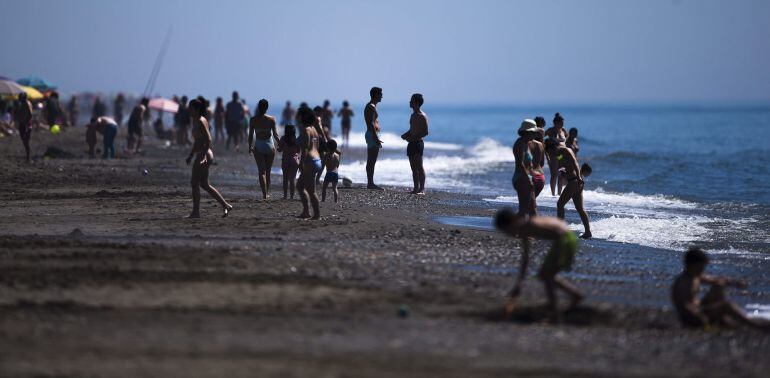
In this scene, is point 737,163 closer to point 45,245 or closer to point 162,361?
point 45,245

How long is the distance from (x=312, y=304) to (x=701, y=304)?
331cm

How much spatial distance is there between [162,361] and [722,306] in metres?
4.71

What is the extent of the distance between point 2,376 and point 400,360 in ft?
8.48

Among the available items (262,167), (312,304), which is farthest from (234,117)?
(312,304)

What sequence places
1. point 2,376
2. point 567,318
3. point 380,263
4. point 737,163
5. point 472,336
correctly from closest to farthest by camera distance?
point 2,376 → point 472,336 → point 567,318 → point 380,263 → point 737,163

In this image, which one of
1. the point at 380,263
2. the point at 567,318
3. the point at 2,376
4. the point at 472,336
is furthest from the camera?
the point at 380,263

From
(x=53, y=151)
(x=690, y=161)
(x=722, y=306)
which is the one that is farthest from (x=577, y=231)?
(x=690, y=161)

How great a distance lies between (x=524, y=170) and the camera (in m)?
13.1

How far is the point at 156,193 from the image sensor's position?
17859 millimetres

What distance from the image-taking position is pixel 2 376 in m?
6.55

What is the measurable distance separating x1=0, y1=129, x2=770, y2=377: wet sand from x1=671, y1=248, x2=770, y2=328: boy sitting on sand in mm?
144

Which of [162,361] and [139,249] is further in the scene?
[139,249]

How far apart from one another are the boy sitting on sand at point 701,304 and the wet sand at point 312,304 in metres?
0.14

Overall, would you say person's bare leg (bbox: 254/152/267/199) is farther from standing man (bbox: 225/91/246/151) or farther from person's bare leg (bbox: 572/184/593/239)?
standing man (bbox: 225/91/246/151)
